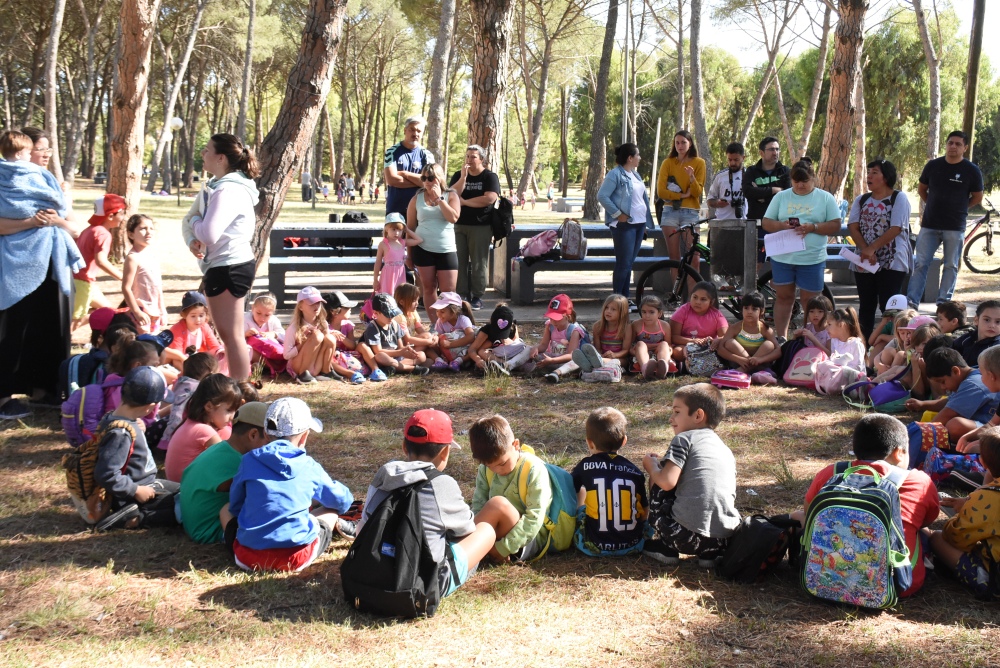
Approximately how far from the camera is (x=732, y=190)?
10.8m

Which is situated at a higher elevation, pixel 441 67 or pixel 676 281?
pixel 441 67

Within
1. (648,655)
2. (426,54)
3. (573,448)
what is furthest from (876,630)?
(426,54)

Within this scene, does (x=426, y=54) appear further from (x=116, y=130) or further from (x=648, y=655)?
(x=648, y=655)

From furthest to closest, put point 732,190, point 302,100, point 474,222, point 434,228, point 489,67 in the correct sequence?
point 489,67, point 732,190, point 474,222, point 434,228, point 302,100

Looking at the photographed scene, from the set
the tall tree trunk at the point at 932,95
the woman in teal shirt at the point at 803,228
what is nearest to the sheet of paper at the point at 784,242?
the woman in teal shirt at the point at 803,228

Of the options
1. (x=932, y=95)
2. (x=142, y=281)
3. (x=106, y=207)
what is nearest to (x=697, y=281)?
(x=142, y=281)

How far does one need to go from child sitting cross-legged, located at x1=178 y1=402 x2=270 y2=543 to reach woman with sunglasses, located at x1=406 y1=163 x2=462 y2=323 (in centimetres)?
496

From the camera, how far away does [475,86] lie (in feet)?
40.0

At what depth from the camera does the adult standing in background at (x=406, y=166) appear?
9594 millimetres

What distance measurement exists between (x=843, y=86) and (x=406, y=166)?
758cm

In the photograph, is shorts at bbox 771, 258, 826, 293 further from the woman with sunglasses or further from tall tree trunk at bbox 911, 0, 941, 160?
tall tree trunk at bbox 911, 0, 941, 160

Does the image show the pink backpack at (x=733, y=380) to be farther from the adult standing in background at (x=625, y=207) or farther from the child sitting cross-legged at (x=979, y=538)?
the child sitting cross-legged at (x=979, y=538)

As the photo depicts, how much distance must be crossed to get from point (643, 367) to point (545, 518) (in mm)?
3779

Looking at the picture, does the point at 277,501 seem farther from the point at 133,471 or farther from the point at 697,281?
the point at 697,281
